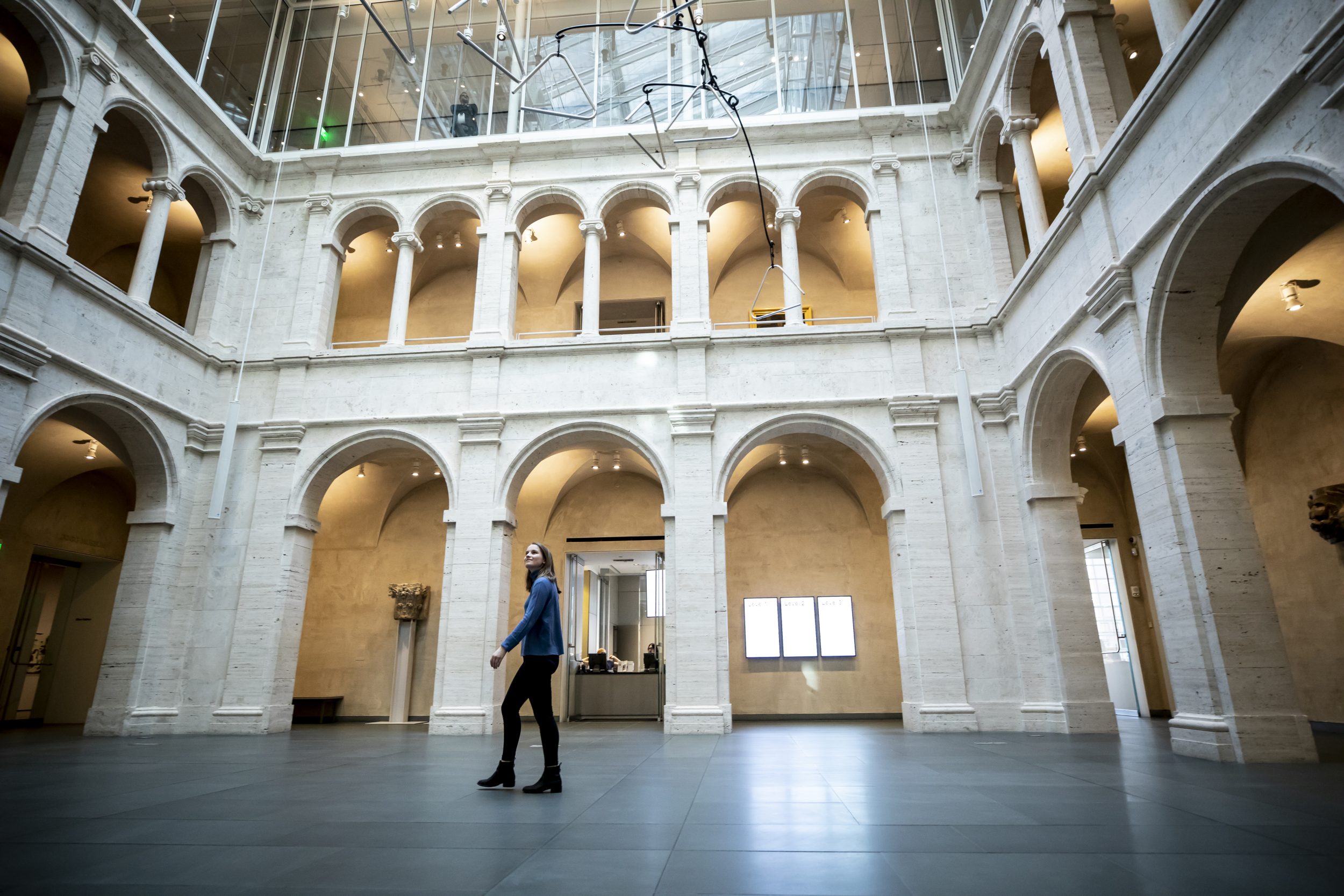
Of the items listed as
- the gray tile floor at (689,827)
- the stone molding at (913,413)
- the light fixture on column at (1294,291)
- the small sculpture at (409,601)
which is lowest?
the gray tile floor at (689,827)

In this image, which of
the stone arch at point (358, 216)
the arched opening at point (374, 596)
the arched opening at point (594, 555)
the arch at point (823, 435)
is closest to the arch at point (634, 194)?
the stone arch at point (358, 216)

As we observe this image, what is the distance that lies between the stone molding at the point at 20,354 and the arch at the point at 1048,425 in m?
13.3

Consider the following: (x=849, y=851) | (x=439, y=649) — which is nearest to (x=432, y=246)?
(x=439, y=649)

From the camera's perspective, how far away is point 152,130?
11805mm

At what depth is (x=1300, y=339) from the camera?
10.9 meters

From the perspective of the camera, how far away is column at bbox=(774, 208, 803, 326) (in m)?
12.4

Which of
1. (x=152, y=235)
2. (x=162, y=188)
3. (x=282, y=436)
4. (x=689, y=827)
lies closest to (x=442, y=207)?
(x=162, y=188)

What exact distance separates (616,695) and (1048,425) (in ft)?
32.8

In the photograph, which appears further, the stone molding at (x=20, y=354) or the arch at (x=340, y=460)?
the arch at (x=340, y=460)

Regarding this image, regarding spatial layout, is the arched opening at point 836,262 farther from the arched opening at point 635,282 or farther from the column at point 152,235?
the column at point 152,235

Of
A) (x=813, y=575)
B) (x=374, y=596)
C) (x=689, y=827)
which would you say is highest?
(x=813, y=575)

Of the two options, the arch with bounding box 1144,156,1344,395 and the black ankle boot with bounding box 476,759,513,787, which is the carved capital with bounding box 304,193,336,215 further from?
the arch with bounding box 1144,156,1344,395

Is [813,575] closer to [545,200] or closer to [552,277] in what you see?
[552,277]

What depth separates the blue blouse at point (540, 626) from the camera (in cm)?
529
